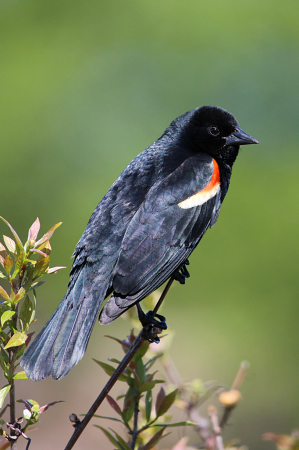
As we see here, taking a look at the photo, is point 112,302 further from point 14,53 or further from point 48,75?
point 14,53

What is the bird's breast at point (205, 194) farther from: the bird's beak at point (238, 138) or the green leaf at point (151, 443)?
the green leaf at point (151, 443)

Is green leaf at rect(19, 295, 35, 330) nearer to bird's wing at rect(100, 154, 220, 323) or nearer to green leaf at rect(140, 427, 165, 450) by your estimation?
green leaf at rect(140, 427, 165, 450)

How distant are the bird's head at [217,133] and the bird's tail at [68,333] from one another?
1099mm

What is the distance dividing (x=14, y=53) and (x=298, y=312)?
6.43 meters

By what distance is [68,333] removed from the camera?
1.58m

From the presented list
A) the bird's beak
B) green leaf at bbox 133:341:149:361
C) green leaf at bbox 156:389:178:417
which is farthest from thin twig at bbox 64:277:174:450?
the bird's beak

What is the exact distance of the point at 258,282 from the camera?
5.83m

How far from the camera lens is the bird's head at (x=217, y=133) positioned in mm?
2545

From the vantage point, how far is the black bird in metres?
1.62

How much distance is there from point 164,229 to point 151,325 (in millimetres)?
675

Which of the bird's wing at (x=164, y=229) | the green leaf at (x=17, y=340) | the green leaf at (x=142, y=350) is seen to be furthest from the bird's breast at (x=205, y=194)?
the green leaf at (x=17, y=340)

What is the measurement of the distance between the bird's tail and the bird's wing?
0.07 m

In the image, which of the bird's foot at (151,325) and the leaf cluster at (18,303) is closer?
the leaf cluster at (18,303)

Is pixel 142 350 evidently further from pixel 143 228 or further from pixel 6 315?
pixel 143 228
